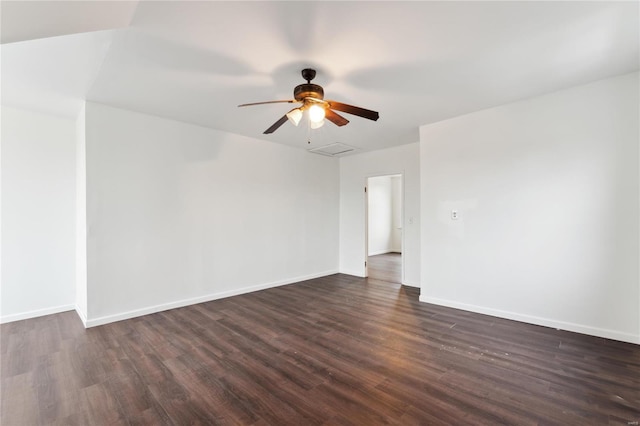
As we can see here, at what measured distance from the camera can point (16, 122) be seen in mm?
3471

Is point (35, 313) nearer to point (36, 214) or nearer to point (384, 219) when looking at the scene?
point (36, 214)

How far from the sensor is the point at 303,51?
7.23 feet

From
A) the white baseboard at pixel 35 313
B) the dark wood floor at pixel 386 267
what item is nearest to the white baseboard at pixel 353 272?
the dark wood floor at pixel 386 267

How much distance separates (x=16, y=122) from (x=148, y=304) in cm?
278

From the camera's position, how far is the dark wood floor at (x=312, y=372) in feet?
5.94

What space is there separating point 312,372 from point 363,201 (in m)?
4.04

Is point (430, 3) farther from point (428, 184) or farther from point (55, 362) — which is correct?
point (55, 362)

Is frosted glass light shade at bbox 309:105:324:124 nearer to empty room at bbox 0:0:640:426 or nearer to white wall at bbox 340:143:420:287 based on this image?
empty room at bbox 0:0:640:426

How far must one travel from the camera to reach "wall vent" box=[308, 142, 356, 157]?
5.18 meters

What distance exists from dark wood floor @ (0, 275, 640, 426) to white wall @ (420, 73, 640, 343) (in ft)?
1.07

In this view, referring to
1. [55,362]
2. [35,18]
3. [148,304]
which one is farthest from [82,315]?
[35,18]

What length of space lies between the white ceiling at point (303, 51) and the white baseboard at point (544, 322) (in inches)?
99.2

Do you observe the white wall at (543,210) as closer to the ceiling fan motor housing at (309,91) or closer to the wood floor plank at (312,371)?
the wood floor plank at (312,371)

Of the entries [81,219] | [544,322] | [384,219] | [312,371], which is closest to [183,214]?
[81,219]
